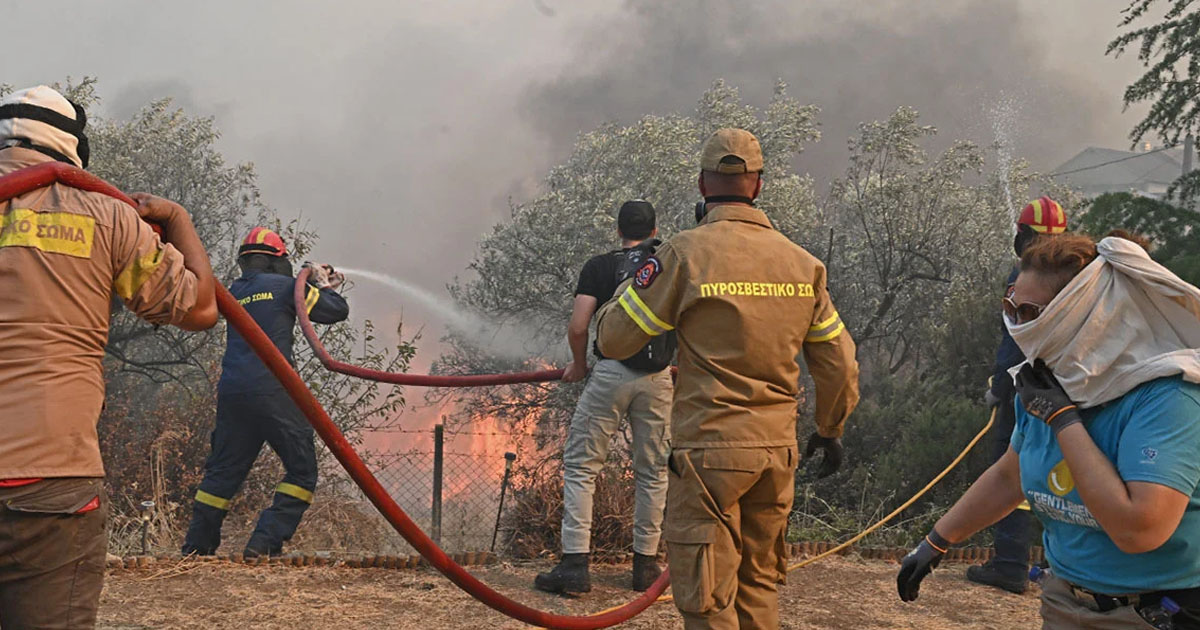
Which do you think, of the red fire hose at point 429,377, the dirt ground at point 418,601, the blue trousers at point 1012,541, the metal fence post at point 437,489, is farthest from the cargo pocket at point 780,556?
the metal fence post at point 437,489

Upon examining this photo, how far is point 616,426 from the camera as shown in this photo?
17.1 ft

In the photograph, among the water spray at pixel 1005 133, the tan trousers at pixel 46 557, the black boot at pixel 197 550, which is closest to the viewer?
the tan trousers at pixel 46 557

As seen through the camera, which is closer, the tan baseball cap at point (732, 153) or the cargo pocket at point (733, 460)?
the cargo pocket at point (733, 460)

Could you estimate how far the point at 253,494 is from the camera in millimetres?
9078

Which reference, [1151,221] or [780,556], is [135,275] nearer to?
[780,556]

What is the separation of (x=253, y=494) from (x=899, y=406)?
6232 mm

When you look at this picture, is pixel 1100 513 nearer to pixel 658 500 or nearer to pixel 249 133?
pixel 658 500

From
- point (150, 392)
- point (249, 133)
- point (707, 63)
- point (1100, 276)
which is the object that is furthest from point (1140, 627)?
point (707, 63)

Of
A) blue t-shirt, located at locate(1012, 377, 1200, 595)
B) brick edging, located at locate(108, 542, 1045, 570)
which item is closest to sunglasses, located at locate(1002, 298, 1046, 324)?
blue t-shirt, located at locate(1012, 377, 1200, 595)

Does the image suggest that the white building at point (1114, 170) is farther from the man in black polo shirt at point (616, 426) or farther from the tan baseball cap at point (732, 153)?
the tan baseball cap at point (732, 153)

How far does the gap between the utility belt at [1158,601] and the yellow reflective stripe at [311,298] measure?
473 centimetres

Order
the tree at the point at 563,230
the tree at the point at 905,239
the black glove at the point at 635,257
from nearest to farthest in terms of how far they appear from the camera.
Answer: the black glove at the point at 635,257 → the tree at the point at 905,239 → the tree at the point at 563,230

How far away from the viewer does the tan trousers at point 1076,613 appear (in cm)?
223

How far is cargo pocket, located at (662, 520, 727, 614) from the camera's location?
10.4ft
